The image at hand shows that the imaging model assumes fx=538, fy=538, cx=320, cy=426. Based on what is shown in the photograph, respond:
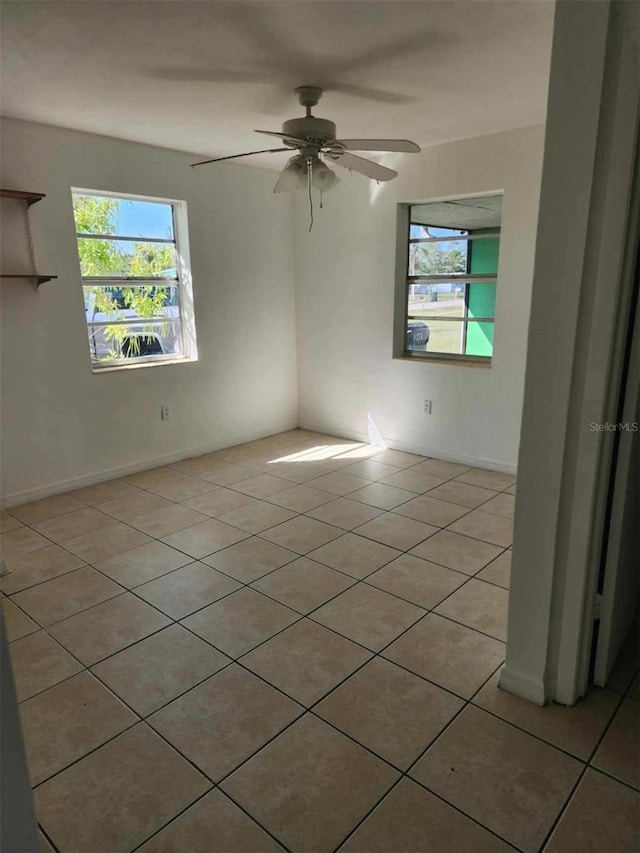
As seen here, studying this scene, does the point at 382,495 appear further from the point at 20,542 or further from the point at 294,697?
the point at 20,542

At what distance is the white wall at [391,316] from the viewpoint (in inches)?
147

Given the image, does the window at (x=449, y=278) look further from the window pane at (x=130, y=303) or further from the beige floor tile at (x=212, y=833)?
the beige floor tile at (x=212, y=833)

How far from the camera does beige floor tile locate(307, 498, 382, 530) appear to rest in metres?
3.30

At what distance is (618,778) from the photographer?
1.55m

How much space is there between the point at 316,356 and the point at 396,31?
3.18m

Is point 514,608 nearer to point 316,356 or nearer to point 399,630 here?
point 399,630

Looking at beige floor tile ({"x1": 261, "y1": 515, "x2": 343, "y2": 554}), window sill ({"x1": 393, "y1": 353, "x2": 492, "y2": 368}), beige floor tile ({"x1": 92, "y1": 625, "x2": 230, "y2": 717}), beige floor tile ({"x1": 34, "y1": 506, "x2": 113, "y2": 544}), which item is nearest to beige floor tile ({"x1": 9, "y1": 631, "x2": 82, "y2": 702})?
beige floor tile ({"x1": 92, "y1": 625, "x2": 230, "y2": 717})

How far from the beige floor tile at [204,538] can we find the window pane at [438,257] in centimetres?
262

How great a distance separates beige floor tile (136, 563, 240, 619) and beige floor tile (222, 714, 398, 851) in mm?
880

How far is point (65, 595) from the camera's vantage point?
2.55 meters

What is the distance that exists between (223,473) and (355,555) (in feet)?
5.60

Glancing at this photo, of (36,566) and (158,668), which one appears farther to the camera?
(36,566)

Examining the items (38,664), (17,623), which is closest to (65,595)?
(17,623)

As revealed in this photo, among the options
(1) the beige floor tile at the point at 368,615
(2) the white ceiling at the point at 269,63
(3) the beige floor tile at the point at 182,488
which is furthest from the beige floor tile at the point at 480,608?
(2) the white ceiling at the point at 269,63
